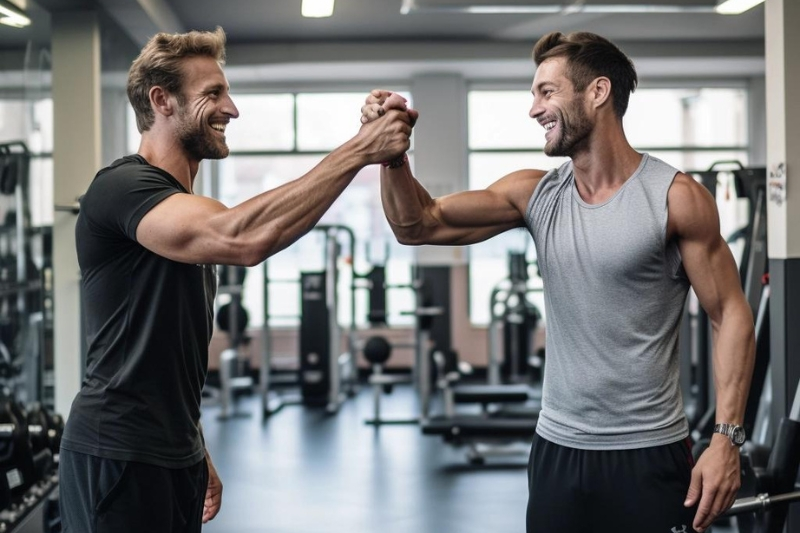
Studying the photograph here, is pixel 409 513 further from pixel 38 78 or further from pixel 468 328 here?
pixel 468 328

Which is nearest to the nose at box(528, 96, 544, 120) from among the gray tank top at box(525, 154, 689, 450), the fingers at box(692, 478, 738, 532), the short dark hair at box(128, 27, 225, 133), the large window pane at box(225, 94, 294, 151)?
the gray tank top at box(525, 154, 689, 450)

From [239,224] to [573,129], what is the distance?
0.77m

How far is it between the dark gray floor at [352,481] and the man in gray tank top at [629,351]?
221cm

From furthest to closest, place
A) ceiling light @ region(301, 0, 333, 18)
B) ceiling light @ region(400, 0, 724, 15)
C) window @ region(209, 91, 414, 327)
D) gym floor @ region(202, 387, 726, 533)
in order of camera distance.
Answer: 1. window @ region(209, 91, 414, 327)
2. ceiling light @ region(400, 0, 724, 15)
3. gym floor @ region(202, 387, 726, 533)
4. ceiling light @ region(301, 0, 333, 18)

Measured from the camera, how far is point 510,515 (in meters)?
4.12

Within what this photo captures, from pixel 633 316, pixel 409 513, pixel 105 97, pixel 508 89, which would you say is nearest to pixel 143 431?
pixel 633 316

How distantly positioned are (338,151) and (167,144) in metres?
0.39

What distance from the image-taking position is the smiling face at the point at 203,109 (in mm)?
1746

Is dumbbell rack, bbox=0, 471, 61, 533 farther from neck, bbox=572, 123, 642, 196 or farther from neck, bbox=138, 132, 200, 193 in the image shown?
neck, bbox=572, 123, 642, 196

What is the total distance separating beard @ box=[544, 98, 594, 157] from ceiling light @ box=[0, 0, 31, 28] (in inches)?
123

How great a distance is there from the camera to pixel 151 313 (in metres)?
1.58

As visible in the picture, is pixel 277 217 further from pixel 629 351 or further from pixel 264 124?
pixel 264 124

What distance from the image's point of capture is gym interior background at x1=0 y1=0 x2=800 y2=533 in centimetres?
409

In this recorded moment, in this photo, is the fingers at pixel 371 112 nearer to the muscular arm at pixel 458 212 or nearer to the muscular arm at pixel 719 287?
the muscular arm at pixel 458 212
